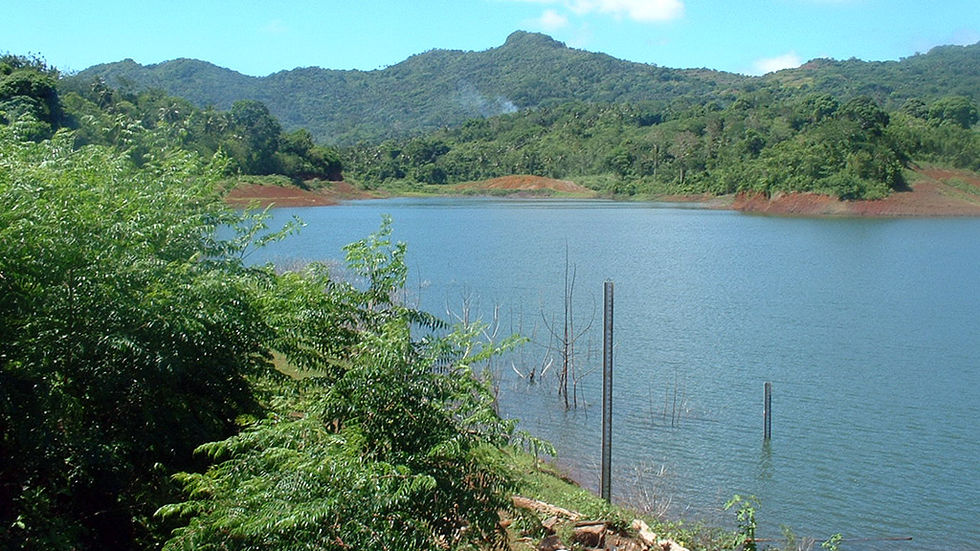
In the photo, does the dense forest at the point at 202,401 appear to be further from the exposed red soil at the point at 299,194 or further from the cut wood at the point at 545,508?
the exposed red soil at the point at 299,194

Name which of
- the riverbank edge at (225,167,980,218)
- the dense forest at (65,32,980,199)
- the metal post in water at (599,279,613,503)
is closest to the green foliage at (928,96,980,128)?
the dense forest at (65,32,980,199)

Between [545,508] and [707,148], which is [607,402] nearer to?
[545,508]

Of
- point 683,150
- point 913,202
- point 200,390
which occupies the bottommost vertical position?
point 913,202

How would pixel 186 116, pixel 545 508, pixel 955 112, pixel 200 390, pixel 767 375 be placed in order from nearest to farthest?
pixel 200 390, pixel 545 508, pixel 767 375, pixel 186 116, pixel 955 112

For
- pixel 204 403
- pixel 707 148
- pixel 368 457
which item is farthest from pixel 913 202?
pixel 368 457

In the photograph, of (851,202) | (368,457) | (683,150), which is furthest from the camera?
(683,150)

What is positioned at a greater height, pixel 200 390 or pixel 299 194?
pixel 299 194

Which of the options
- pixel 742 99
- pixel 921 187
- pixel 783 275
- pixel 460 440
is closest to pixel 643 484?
pixel 460 440

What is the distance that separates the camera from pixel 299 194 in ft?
315

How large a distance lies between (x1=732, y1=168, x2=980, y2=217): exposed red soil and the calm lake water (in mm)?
30719

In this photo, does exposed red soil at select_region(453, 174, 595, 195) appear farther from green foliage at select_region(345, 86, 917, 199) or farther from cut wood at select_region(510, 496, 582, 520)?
cut wood at select_region(510, 496, 582, 520)

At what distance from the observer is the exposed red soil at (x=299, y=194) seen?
82.2 meters

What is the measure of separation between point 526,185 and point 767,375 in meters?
108

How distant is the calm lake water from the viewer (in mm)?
12727
